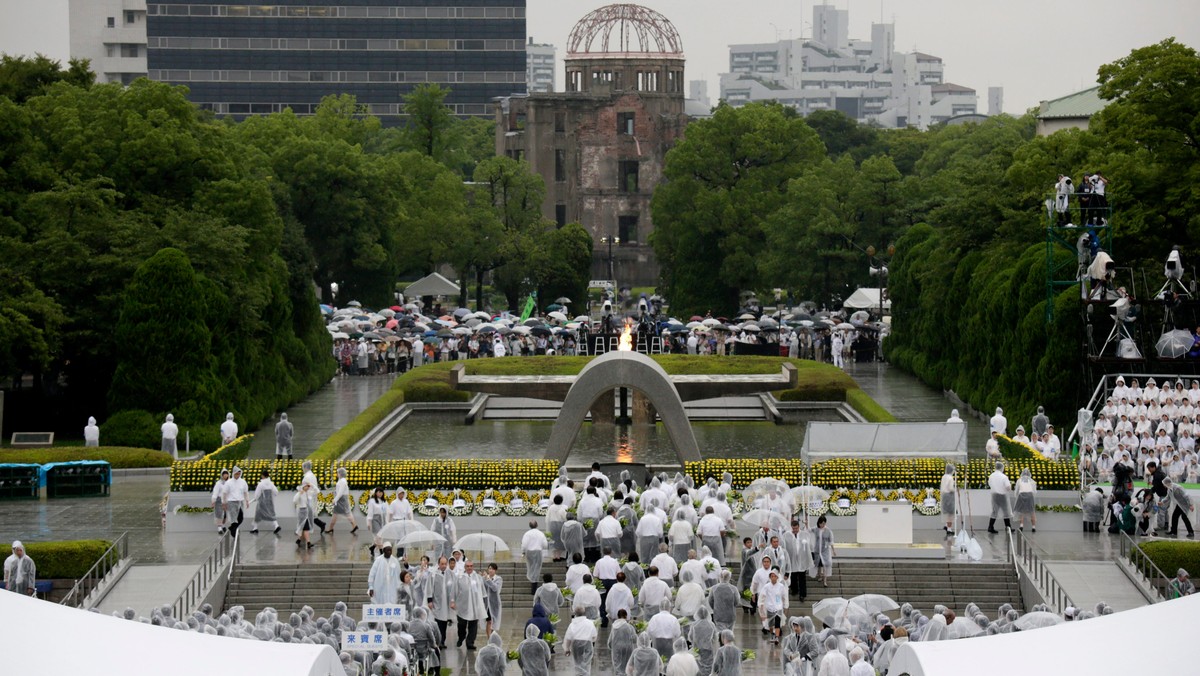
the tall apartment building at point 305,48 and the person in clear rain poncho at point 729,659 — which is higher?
the tall apartment building at point 305,48

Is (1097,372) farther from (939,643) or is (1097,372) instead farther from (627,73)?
(627,73)

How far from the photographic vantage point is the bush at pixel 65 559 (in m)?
26.9

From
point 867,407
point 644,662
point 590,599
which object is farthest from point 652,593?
point 867,407

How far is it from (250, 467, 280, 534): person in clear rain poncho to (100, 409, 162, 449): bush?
1034 cm

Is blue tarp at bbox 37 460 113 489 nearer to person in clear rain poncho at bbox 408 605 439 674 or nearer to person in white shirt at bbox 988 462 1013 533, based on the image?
person in clear rain poncho at bbox 408 605 439 674

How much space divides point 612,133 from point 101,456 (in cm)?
6255

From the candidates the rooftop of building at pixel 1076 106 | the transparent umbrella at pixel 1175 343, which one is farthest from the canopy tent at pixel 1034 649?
the rooftop of building at pixel 1076 106

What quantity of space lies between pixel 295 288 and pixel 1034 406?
2196cm

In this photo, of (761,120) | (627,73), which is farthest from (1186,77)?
(627,73)

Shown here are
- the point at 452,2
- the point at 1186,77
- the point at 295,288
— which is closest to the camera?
the point at 1186,77

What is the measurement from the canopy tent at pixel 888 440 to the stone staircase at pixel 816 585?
356 cm

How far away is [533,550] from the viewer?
85.8 feet

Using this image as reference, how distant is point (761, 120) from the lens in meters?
70.2

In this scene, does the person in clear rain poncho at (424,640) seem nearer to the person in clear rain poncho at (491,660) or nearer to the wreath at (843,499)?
the person in clear rain poncho at (491,660)
